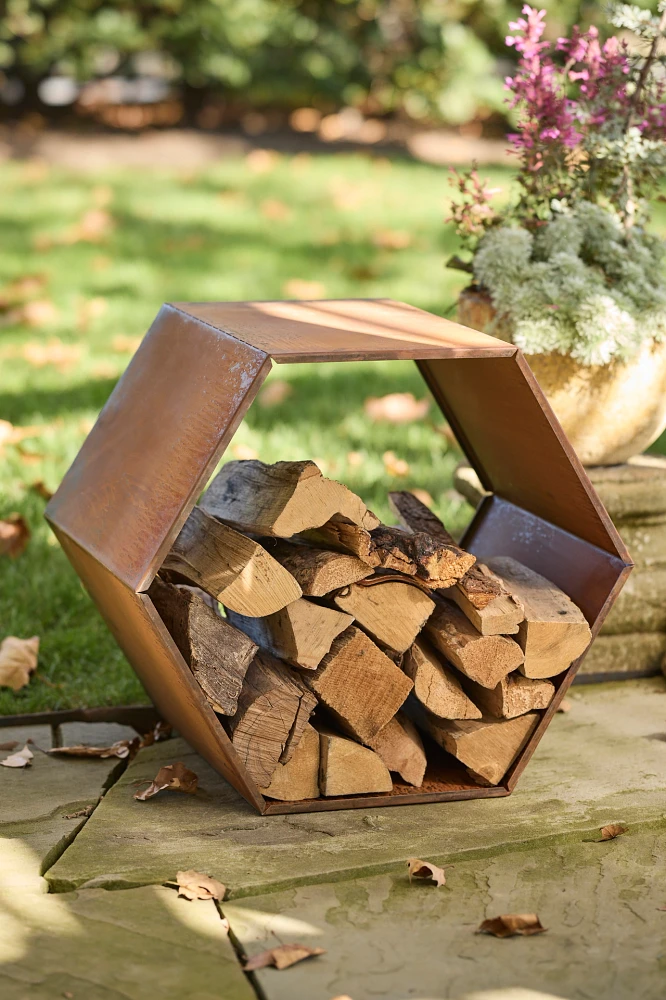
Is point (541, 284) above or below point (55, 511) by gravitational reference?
above

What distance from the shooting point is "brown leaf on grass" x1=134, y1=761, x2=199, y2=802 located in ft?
8.17

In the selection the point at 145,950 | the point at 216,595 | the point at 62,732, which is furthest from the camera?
the point at 62,732

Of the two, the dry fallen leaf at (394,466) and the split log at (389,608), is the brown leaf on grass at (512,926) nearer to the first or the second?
the split log at (389,608)

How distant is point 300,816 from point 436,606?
540 millimetres

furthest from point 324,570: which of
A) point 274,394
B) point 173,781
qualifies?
point 274,394

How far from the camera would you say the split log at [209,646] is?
2352 millimetres

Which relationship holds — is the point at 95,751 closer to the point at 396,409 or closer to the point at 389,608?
the point at 389,608

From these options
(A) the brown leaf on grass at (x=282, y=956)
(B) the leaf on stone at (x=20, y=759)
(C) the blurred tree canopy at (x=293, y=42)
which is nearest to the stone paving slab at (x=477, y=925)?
(A) the brown leaf on grass at (x=282, y=956)

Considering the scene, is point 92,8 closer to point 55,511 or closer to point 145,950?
point 55,511

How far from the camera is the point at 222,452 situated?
2170mm

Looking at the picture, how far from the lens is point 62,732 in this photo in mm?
2840

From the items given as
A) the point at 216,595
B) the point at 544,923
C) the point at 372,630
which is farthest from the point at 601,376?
the point at 544,923

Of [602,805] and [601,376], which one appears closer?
[602,805]

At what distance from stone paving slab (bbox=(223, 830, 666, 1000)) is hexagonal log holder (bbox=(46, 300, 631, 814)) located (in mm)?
328
